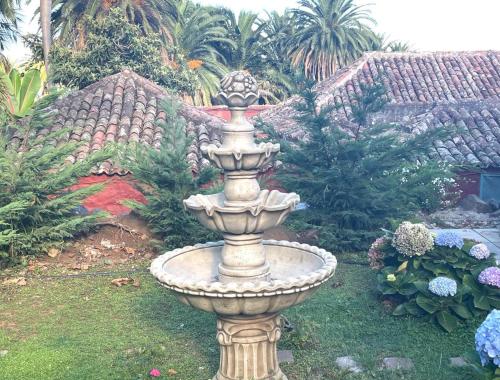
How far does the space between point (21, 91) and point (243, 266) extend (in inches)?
275

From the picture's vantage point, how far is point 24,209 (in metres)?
8.77

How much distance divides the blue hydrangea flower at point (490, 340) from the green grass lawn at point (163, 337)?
118cm

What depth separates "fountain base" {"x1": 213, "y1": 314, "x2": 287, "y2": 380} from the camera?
4.42 meters

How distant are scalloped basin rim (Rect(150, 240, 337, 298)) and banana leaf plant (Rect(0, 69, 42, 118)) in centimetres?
549

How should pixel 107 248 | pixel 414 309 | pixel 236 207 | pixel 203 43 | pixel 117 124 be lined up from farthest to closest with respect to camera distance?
pixel 203 43
pixel 117 124
pixel 107 248
pixel 414 309
pixel 236 207

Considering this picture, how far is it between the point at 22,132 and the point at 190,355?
18.4ft

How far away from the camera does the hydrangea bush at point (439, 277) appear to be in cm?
604

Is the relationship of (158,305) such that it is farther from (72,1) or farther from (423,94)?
(72,1)

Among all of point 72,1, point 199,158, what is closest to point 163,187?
point 199,158

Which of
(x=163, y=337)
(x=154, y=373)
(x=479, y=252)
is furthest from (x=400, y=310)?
(x=154, y=373)

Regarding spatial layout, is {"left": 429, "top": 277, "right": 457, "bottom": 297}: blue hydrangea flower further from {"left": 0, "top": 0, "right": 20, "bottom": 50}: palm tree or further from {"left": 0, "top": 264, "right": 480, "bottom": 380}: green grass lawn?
{"left": 0, "top": 0, "right": 20, "bottom": 50}: palm tree

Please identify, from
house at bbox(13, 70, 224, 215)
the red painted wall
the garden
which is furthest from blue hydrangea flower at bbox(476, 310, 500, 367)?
the red painted wall

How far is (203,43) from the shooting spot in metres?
30.8

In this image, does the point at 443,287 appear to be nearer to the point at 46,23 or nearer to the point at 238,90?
the point at 238,90
